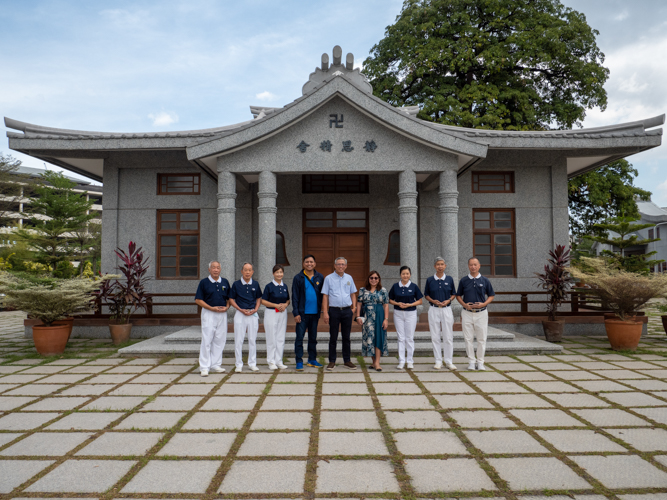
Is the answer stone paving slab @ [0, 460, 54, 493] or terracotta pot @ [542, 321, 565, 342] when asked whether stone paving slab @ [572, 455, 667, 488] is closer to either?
stone paving slab @ [0, 460, 54, 493]

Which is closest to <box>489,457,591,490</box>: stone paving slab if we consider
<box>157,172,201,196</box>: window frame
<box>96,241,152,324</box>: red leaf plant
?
<box>96,241,152,324</box>: red leaf plant

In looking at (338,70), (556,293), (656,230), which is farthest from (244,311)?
(656,230)

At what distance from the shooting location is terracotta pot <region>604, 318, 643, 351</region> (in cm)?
751

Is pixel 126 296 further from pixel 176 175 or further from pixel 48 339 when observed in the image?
pixel 176 175

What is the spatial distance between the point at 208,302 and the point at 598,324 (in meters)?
8.35

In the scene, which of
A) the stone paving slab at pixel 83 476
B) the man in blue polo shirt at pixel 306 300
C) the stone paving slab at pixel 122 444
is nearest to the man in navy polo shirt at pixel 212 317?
the man in blue polo shirt at pixel 306 300

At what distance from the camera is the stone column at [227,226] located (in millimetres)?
8047

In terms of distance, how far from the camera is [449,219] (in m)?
8.21

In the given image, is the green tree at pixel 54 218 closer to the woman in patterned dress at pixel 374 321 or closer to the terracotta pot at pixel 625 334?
the woman in patterned dress at pixel 374 321

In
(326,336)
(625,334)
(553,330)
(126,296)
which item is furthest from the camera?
(126,296)

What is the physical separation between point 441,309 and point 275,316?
2405 millimetres

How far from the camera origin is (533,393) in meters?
5.01

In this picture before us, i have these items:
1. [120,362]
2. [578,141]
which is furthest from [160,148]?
[578,141]

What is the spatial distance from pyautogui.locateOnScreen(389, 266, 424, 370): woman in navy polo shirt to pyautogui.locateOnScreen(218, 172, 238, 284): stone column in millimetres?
3301
